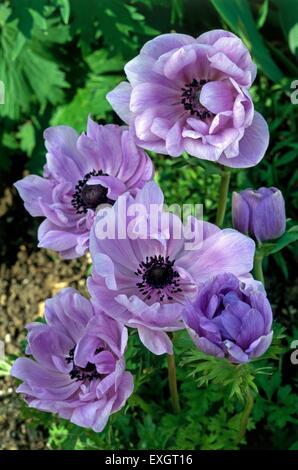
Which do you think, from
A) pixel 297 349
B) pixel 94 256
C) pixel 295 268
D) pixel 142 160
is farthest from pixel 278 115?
pixel 94 256

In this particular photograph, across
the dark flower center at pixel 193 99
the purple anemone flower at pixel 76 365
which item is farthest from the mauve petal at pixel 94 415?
the dark flower center at pixel 193 99

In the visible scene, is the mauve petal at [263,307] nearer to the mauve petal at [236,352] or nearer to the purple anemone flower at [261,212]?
the mauve petal at [236,352]

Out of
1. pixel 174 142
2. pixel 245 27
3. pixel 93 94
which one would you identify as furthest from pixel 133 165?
pixel 93 94

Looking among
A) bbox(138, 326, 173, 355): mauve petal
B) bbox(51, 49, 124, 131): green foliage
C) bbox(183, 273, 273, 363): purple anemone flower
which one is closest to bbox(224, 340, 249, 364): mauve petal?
bbox(183, 273, 273, 363): purple anemone flower

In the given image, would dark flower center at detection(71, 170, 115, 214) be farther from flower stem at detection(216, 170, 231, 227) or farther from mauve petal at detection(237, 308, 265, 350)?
mauve petal at detection(237, 308, 265, 350)

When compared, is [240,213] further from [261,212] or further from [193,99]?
[193,99]
